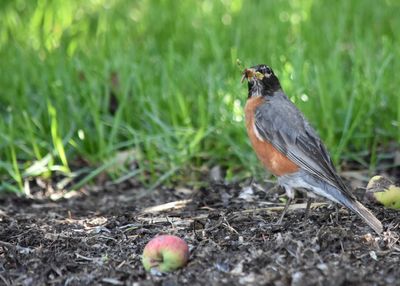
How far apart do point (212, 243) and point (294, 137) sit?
3.04 feet

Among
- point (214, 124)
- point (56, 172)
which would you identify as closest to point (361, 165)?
point (214, 124)

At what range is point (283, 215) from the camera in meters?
4.52

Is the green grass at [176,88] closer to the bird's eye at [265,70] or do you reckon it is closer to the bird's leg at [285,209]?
the bird's eye at [265,70]

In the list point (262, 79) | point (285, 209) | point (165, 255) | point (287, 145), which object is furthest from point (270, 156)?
point (165, 255)

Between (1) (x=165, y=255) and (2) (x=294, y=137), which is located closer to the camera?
(1) (x=165, y=255)

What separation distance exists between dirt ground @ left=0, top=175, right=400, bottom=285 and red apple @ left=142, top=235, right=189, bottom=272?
1.9 inches

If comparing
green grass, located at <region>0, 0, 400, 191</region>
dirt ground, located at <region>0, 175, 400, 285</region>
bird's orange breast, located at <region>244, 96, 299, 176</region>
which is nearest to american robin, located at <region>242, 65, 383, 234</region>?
bird's orange breast, located at <region>244, 96, 299, 176</region>

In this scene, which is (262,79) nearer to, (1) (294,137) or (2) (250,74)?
(2) (250,74)

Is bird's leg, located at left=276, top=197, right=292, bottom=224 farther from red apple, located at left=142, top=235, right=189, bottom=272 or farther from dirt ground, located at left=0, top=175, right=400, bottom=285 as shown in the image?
red apple, located at left=142, top=235, right=189, bottom=272

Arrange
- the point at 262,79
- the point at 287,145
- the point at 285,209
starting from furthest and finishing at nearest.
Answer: the point at 262,79 < the point at 287,145 < the point at 285,209

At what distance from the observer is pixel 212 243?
4082 mm

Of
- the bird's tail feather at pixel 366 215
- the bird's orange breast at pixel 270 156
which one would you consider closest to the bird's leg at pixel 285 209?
the bird's orange breast at pixel 270 156

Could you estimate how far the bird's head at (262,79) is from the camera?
5016 mm

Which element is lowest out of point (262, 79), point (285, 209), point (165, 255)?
point (285, 209)
